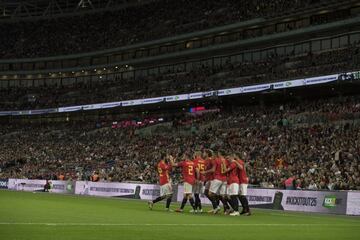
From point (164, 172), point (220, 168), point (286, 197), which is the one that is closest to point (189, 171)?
point (164, 172)

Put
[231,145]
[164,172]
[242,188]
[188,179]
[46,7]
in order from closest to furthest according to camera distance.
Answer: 1. [242,188]
2. [188,179]
3. [164,172]
4. [231,145]
5. [46,7]

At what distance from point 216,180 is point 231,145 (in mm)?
23281

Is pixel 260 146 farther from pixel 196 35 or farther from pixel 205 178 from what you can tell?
pixel 196 35

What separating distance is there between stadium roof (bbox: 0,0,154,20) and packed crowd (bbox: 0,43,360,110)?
14542mm

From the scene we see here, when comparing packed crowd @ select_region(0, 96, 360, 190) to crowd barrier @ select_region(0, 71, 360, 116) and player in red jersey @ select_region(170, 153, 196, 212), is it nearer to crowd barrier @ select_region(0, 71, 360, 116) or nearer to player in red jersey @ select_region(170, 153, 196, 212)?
crowd barrier @ select_region(0, 71, 360, 116)

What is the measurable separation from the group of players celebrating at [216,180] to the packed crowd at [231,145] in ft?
27.2

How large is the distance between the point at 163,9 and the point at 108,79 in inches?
504

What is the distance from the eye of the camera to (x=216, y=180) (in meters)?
22.2

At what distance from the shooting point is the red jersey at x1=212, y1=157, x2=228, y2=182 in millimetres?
22109

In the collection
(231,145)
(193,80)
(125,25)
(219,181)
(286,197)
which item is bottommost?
(286,197)

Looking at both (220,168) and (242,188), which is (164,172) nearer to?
(220,168)

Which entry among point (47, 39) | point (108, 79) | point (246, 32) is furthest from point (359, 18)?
point (47, 39)

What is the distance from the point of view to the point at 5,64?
300ft

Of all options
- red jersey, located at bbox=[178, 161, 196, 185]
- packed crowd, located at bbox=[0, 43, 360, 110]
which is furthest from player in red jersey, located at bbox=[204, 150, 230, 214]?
packed crowd, located at bbox=[0, 43, 360, 110]
